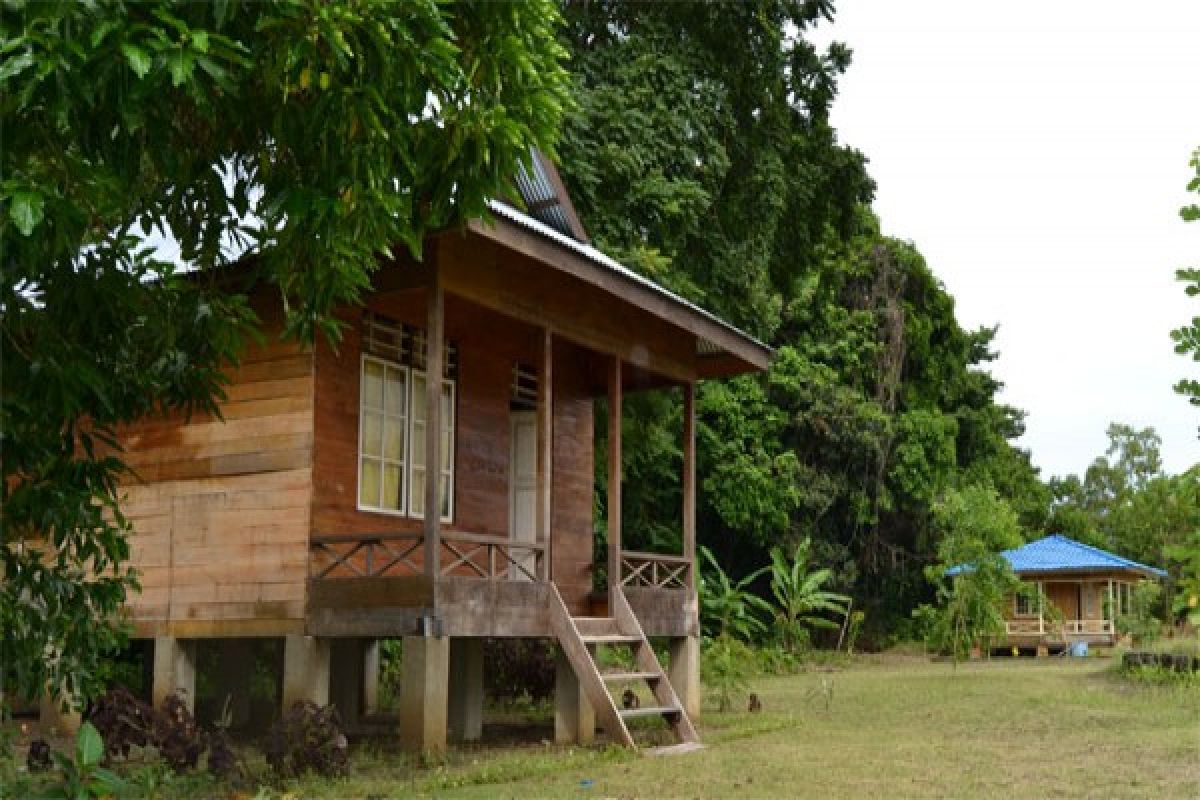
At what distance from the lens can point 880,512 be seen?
115 feet

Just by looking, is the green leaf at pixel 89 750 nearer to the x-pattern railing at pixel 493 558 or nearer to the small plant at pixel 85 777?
the small plant at pixel 85 777

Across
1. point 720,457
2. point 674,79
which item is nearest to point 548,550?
point 674,79

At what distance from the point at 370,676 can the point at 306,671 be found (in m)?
5.59

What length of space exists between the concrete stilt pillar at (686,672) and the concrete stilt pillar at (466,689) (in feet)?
7.18

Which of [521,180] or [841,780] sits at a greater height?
[521,180]

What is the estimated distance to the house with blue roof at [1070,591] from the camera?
→ 126 ft

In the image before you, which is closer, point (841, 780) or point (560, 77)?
point (560, 77)

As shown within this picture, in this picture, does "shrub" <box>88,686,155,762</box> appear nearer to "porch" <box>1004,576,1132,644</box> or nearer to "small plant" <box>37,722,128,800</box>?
"small plant" <box>37,722,128,800</box>

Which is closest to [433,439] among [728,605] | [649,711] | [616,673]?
[616,673]

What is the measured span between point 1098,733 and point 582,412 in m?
6.52

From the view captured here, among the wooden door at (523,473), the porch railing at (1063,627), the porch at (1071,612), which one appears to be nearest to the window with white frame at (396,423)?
the wooden door at (523,473)

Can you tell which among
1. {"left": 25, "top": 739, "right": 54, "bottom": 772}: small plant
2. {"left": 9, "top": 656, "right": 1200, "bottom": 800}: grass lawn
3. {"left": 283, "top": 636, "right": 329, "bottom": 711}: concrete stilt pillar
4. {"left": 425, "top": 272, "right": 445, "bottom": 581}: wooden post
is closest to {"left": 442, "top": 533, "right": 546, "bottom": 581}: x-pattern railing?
{"left": 425, "top": 272, "right": 445, "bottom": 581}: wooden post

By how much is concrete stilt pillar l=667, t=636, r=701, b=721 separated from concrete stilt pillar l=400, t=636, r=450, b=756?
4.46m

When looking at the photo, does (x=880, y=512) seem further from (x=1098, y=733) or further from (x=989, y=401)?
(x=1098, y=733)
